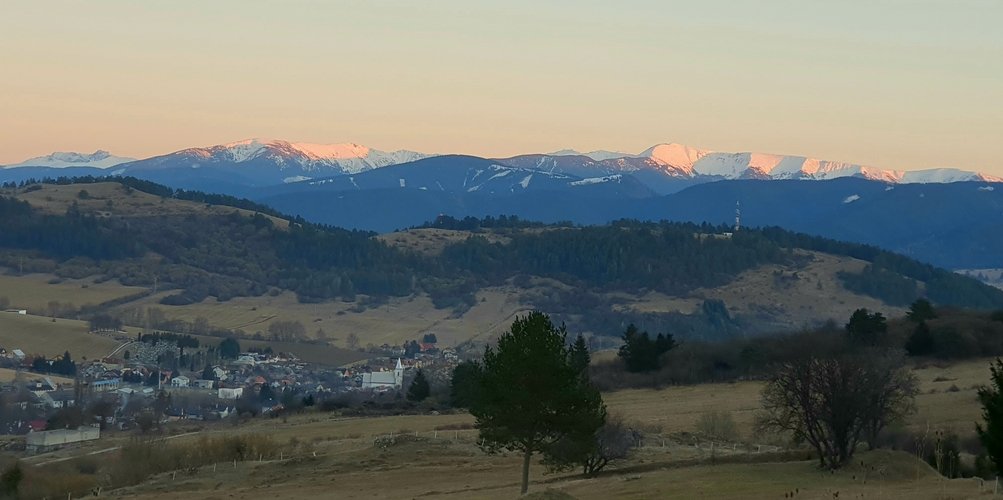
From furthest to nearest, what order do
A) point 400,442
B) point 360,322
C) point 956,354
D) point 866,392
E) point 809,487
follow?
point 360,322
point 956,354
point 400,442
point 866,392
point 809,487

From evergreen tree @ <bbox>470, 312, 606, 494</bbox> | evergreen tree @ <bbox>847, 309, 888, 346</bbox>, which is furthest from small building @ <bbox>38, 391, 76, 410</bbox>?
evergreen tree @ <bbox>470, 312, 606, 494</bbox>

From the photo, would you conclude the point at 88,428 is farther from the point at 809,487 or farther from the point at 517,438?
the point at 809,487

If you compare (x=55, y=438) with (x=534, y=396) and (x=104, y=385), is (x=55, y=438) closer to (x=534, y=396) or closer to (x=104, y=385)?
(x=534, y=396)

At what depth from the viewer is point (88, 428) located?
3049 inches

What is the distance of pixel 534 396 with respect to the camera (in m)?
37.1

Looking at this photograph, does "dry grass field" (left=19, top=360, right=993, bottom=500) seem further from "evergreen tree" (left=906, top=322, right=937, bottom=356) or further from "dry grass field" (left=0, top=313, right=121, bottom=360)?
"dry grass field" (left=0, top=313, right=121, bottom=360)

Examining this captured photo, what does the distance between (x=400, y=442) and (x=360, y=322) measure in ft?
414

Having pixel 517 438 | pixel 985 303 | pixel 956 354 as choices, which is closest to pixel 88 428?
pixel 517 438

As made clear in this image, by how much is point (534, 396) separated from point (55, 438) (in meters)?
44.3

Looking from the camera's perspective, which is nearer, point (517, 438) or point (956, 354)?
point (517, 438)

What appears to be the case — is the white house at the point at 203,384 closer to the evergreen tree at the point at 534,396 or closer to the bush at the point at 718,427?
the bush at the point at 718,427

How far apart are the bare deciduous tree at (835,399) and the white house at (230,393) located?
82509 millimetres

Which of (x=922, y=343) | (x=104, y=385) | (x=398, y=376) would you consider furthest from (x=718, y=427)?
(x=104, y=385)

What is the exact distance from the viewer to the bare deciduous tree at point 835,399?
118 feet
